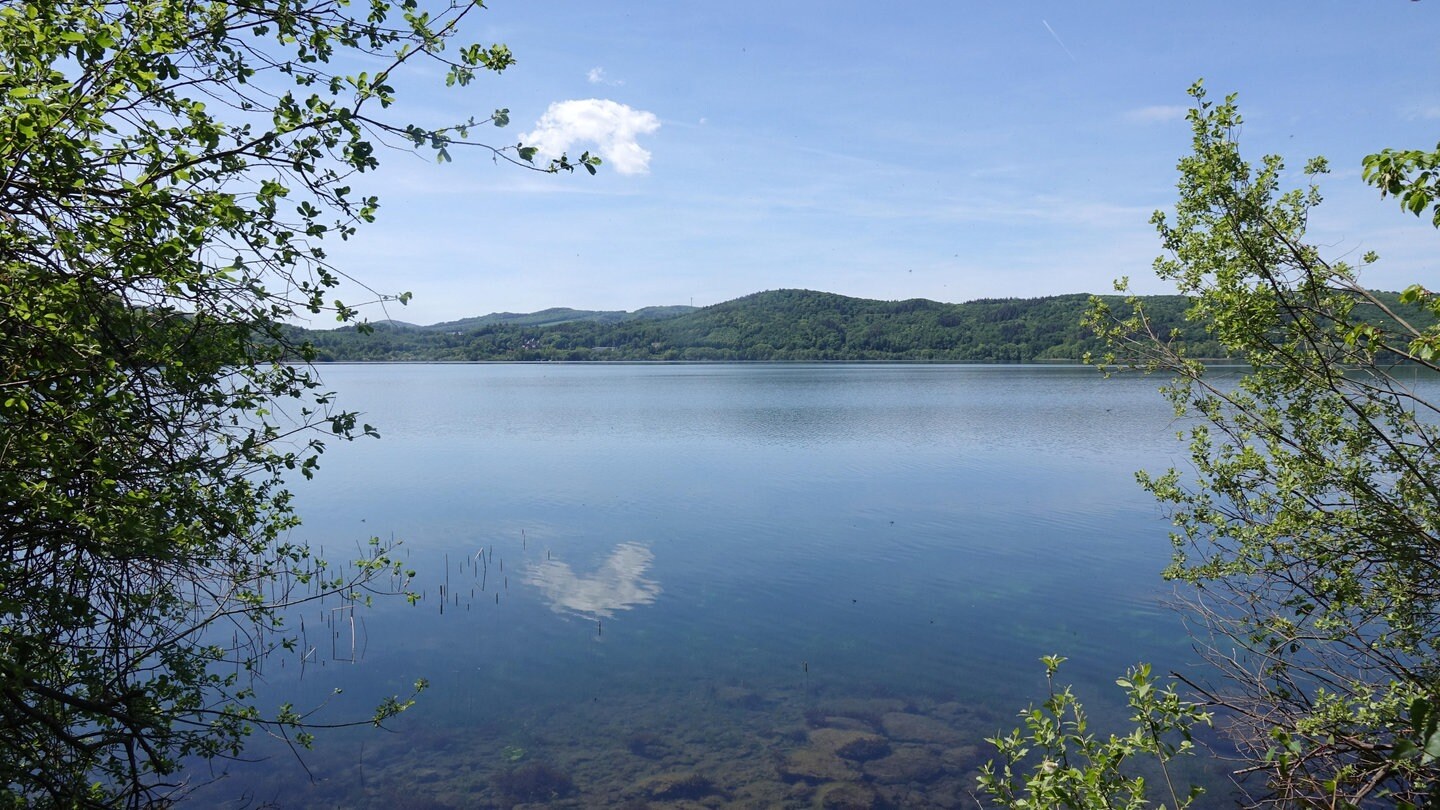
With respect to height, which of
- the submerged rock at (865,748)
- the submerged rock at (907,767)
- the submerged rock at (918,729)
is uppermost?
the submerged rock at (918,729)

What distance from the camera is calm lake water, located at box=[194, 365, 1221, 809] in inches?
406

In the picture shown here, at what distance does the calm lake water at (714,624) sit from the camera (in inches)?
406

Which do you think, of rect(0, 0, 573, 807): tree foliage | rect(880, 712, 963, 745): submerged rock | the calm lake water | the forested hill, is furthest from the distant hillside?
rect(0, 0, 573, 807): tree foliage

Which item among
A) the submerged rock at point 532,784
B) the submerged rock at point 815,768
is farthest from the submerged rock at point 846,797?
the submerged rock at point 532,784

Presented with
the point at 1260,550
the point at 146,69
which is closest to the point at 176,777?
the point at 146,69

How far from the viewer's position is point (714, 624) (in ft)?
49.9

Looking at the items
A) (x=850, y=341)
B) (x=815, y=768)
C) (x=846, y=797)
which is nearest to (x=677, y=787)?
(x=815, y=768)

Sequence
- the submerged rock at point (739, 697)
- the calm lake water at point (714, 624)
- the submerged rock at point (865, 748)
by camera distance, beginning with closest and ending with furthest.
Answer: the calm lake water at point (714, 624)
the submerged rock at point (865, 748)
the submerged rock at point (739, 697)

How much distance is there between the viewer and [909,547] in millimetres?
20172

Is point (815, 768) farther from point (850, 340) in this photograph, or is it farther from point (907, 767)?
point (850, 340)

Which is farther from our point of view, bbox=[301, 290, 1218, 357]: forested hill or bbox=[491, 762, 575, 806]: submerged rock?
bbox=[301, 290, 1218, 357]: forested hill

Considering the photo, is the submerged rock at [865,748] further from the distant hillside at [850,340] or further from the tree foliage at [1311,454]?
the distant hillside at [850,340]

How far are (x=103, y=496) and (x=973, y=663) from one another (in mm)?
12121

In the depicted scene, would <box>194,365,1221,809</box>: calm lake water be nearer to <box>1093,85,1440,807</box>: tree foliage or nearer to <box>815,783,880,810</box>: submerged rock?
<box>815,783,880,810</box>: submerged rock
